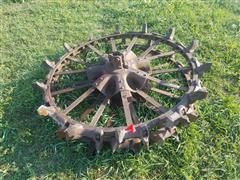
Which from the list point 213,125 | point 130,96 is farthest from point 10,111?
point 213,125

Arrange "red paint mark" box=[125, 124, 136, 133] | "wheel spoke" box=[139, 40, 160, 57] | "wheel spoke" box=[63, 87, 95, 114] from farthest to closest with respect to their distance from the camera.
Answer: "wheel spoke" box=[139, 40, 160, 57], "wheel spoke" box=[63, 87, 95, 114], "red paint mark" box=[125, 124, 136, 133]

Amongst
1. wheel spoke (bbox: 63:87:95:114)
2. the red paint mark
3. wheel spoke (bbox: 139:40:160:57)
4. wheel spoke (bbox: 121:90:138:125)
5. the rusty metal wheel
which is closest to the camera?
the red paint mark

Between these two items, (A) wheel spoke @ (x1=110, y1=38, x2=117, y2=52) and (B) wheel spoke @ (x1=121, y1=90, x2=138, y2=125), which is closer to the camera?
(B) wheel spoke @ (x1=121, y1=90, x2=138, y2=125)

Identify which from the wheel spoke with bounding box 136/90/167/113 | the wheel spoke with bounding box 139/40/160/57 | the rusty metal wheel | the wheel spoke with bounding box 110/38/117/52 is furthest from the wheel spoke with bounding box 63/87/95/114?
the wheel spoke with bounding box 139/40/160/57

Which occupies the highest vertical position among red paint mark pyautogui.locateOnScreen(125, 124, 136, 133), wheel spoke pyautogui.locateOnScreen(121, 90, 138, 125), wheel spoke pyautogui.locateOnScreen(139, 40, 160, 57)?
wheel spoke pyautogui.locateOnScreen(139, 40, 160, 57)

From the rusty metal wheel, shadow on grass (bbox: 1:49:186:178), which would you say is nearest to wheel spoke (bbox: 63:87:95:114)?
the rusty metal wheel

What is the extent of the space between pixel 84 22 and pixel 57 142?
2157mm

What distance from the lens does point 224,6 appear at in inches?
225

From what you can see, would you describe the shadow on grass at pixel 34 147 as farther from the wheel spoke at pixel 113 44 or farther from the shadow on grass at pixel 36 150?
the wheel spoke at pixel 113 44

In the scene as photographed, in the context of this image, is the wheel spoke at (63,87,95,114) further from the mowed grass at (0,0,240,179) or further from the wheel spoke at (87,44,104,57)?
the wheel spoke at (87,44,104,57)

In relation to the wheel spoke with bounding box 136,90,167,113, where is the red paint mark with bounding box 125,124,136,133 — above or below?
below

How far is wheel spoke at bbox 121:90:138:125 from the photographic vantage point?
3.70 meters

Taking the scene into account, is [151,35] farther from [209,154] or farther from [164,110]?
[209,154]

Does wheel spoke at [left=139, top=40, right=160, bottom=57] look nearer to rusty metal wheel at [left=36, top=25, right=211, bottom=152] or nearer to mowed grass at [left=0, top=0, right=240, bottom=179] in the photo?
rusty metal wheel at [left=36, top=25, right=211, bottom=152]
